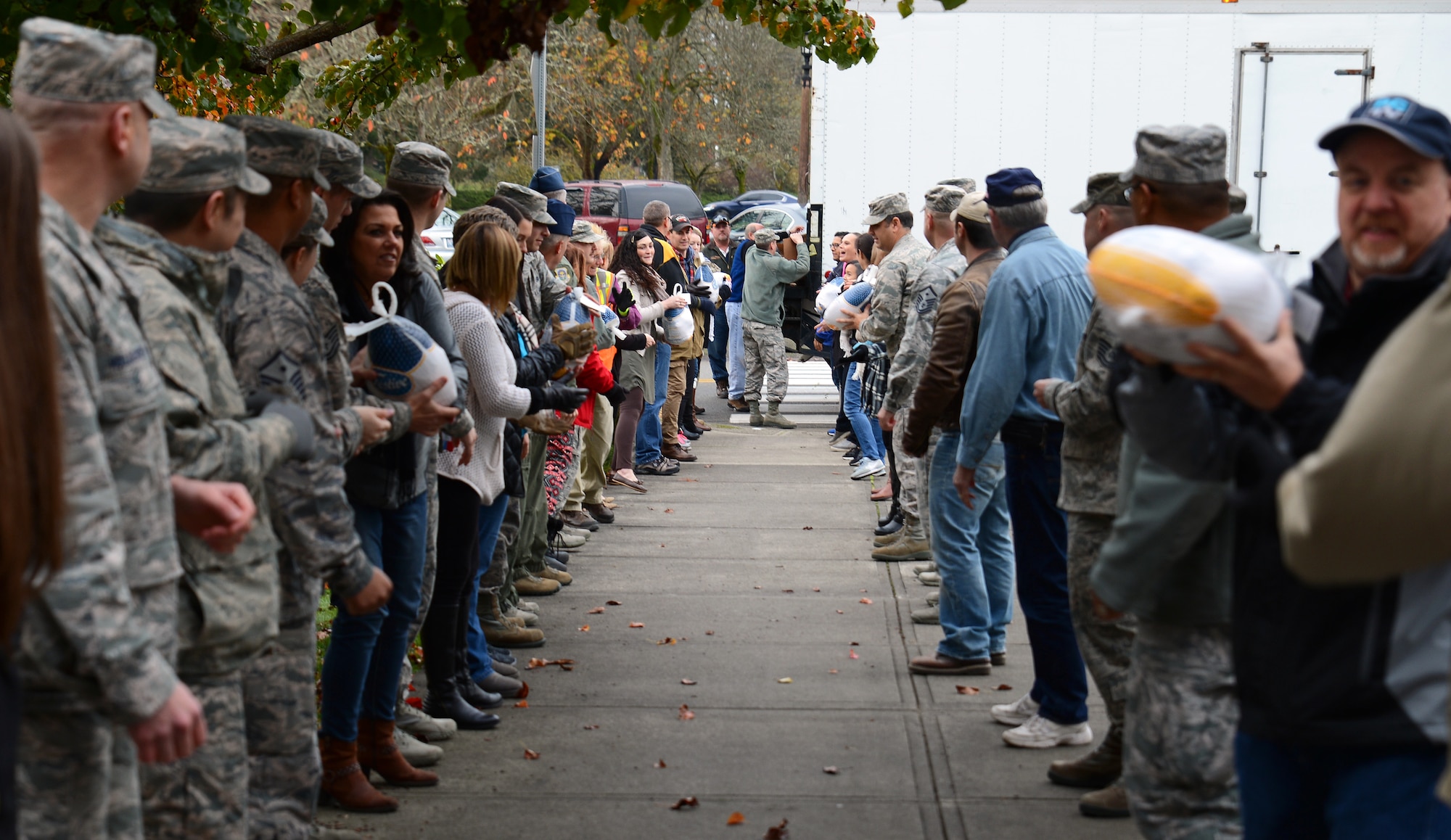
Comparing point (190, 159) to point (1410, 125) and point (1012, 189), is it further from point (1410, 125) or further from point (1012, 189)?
point (1012, 189)

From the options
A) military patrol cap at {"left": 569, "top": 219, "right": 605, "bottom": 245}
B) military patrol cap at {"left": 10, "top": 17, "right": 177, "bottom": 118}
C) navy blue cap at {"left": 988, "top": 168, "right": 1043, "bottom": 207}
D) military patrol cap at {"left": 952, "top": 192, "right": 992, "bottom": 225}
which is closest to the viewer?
military patrol cap at {"left": 10, "top": 17, "right": 177, "bottom": 118}

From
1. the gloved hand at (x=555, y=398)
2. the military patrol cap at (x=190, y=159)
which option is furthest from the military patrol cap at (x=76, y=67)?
the gloved hand at (x=555, y=398)

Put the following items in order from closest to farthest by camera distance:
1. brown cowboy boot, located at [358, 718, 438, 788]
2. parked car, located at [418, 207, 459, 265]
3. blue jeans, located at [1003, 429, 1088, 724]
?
brown cowboy boot, located at [358, 718, 438, 788] < blue jeans, located at [1003, 429, 1088, 724] < parked car, located at [418, 207, 459, 265]

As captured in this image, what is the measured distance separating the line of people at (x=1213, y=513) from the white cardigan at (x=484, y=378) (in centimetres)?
184

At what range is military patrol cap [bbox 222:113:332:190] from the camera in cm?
382

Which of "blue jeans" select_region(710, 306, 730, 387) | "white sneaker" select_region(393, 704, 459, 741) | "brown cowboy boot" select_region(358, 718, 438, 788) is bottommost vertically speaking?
"blue jeans" select_region(710, 306, 730, 387)

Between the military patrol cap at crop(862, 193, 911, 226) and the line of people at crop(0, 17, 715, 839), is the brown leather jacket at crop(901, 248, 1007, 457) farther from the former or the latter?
the military patrol cap at crop(862, 193, 911, 226)

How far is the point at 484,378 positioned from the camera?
18.3 ft

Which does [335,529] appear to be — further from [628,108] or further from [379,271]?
[628,108]

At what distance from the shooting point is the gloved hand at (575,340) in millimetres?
6590

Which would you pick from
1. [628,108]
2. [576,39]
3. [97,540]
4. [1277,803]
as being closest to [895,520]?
[1277,803]

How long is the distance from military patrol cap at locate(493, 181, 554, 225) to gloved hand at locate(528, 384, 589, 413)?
167 cm

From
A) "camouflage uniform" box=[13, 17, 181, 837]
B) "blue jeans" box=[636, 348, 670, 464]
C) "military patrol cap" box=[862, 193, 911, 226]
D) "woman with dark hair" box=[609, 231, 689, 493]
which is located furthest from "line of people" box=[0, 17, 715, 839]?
"blue jeans" box=[636, 348, 670, 464]

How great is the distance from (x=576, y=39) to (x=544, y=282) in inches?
1196
